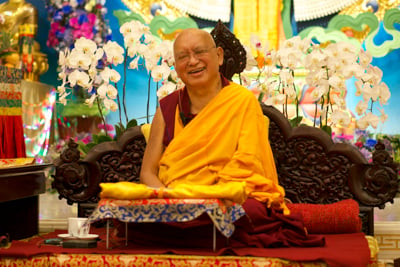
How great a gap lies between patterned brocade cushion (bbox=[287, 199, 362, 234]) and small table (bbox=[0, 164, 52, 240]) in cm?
139

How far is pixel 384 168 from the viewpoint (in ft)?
13.6

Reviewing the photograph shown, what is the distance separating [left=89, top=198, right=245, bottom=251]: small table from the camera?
10.5ft

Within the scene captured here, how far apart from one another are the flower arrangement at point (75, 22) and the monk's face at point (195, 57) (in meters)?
4.24

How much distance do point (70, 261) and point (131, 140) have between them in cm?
119

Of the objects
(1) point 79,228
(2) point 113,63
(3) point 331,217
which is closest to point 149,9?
(2) point 113,63

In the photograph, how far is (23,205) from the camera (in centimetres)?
436

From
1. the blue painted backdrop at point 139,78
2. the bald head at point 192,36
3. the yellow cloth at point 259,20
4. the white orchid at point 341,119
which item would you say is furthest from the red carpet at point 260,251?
the yellow cloth at point 259,20

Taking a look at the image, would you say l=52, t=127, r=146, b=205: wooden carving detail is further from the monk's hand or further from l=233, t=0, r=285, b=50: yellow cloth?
l=233, t=0, r=285, b=50: yellow cloth

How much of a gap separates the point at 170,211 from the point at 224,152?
1.79 feet

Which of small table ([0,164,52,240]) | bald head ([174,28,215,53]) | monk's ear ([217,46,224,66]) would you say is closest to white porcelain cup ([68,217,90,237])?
small table ([0,164,52,240])

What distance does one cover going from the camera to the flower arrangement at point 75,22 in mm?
7930

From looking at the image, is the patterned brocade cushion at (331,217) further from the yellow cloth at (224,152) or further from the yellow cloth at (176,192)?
the yellow cloth at (176,192)

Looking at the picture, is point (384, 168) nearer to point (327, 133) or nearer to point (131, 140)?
point (327, 133)

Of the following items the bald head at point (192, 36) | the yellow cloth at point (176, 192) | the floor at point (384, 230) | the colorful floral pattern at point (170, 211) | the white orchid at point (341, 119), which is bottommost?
the floor at point (384, 230)
